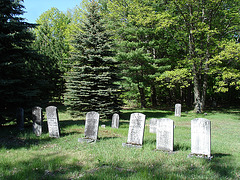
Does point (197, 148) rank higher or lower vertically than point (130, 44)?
lower

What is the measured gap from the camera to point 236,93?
3206 centimetres

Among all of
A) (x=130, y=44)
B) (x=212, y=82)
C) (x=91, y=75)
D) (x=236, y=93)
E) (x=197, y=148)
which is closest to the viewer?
(x=197, y=148)

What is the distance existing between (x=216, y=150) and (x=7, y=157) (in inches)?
253

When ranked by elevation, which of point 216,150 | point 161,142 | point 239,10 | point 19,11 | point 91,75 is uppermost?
Answer: point 239,10

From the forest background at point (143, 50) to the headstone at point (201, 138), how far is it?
312 inches

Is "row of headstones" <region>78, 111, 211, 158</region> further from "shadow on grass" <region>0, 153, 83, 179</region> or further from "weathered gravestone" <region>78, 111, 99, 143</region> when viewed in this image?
"shadow on grass" <region>0, 153, 83, 179</region>

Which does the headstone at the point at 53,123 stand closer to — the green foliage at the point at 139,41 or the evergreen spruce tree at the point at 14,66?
the evergreen spruce tree at the point at 14,66

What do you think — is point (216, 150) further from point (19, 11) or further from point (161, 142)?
point (19, 11)

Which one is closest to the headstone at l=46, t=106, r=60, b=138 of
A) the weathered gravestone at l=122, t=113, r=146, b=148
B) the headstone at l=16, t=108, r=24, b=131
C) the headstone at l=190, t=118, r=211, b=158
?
the headstone at l=16, t=108, r=24, b=131

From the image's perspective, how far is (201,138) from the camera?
5.43 m

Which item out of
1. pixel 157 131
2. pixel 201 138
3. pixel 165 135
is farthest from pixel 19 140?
pixel 201 138

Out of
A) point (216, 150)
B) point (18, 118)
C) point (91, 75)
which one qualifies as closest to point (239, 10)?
point (91, 75)

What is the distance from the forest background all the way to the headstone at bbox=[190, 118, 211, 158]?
7913mm

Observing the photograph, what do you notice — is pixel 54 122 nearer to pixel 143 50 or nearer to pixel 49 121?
pixel 49 121
